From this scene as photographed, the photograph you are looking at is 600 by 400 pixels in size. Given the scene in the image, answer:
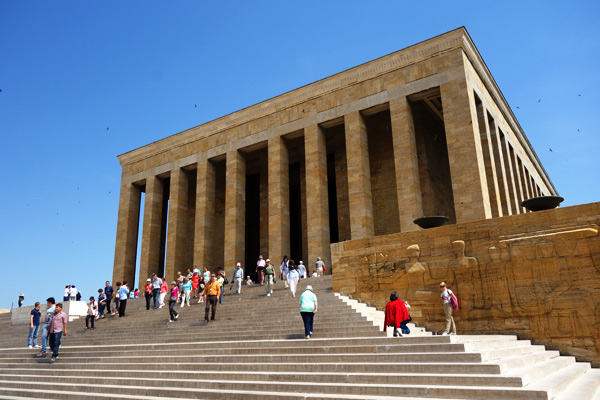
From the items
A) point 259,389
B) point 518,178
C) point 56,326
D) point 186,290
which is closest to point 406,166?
point 518,178

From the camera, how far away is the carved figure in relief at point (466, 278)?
984 centimetres

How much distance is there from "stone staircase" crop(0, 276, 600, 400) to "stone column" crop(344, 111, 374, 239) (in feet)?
21.1

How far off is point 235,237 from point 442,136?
40.9ft

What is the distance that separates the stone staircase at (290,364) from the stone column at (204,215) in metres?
10.3

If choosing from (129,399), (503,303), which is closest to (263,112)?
(503,303)

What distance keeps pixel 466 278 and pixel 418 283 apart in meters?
1.16

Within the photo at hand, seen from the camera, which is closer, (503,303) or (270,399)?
(270,399)

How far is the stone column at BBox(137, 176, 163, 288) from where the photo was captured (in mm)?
24953

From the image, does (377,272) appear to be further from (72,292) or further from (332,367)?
(72,292)

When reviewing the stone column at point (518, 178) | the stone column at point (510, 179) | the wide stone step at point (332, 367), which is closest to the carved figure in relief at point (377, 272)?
the wide stone step at point (332, 367)

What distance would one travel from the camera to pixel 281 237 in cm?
2070

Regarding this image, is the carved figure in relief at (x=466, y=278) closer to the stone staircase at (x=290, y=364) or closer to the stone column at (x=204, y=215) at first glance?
the stone staircase at (x=290, y=364)

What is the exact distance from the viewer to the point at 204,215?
2373 cm

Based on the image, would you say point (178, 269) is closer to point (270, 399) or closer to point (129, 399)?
point (129, 399)
